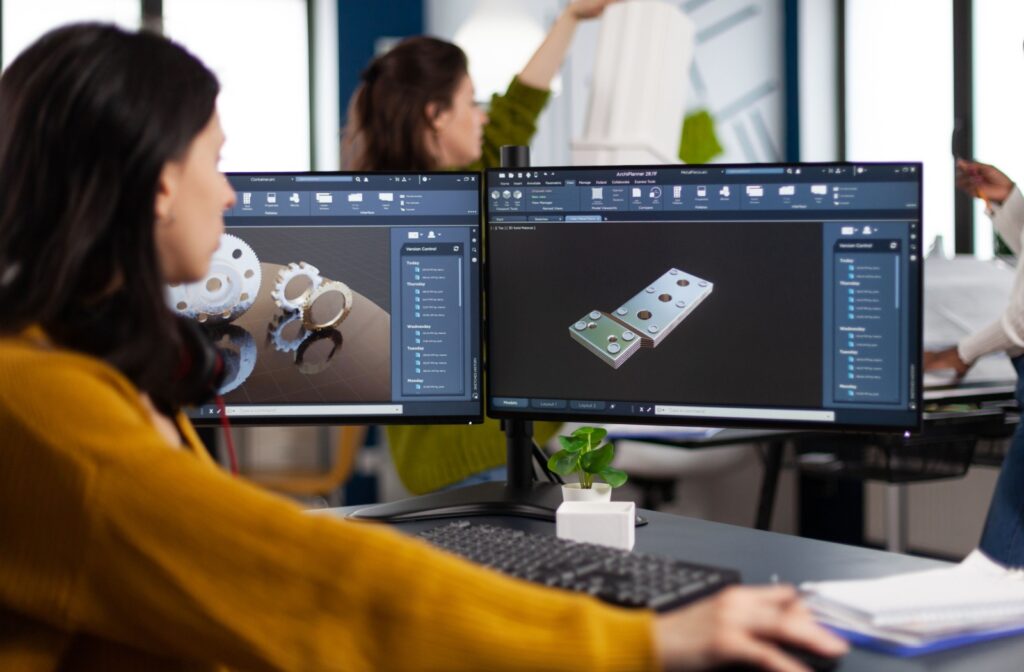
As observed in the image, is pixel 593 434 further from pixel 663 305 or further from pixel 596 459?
pixel 663 305

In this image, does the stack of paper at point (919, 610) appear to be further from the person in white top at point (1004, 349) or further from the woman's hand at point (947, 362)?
the woman's hand at point (947, 362)

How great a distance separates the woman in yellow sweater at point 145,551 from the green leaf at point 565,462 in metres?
0.61

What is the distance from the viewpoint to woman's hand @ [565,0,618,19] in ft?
8.55

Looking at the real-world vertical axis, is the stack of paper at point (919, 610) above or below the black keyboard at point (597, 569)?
below

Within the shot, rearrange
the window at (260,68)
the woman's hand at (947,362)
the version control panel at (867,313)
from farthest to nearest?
the window at (260,68) < the woman's hand at (947,362) < the version control panel at (867,313)

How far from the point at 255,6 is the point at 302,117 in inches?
21.2

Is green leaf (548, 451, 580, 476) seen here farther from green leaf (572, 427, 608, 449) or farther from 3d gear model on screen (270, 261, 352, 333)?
3d gear model on screen (270, 261, 352, 333)

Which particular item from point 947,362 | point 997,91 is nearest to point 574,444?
point 947,362

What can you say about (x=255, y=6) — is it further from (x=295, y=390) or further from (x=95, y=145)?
(x=95, y=145)

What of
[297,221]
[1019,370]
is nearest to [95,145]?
[297,221]

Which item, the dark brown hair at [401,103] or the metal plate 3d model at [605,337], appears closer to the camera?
the metal plate 3d model at [605,337]

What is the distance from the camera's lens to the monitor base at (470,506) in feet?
4.76

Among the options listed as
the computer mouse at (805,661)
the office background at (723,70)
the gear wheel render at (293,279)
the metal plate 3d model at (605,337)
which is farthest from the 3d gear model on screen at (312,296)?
the office background at (723,70)

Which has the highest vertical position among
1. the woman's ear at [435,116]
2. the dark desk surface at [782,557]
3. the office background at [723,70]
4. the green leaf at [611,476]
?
the office background at [723,70]
